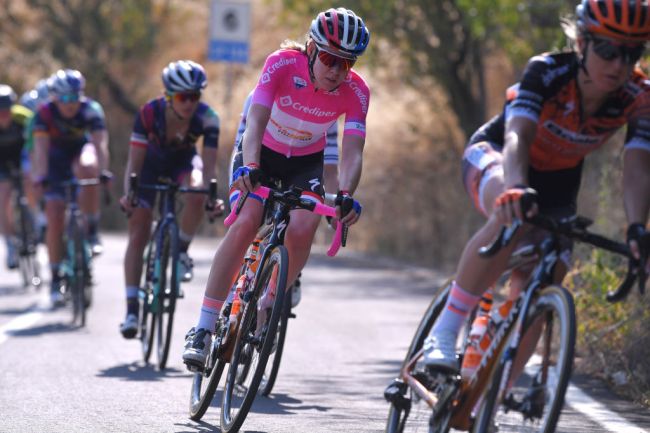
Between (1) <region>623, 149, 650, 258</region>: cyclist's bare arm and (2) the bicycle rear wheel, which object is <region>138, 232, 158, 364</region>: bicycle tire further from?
(1) <region>623, 149, 650, 258</region>: cyclist's bare arm

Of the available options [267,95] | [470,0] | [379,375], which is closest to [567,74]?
[267,95]

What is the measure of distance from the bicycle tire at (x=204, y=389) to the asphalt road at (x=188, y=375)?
70 millimetres

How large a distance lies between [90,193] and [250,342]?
6.05m

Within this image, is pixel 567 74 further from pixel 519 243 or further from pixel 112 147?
pixel 112 147

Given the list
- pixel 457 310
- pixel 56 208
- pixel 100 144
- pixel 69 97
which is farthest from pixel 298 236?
pixel 56 208

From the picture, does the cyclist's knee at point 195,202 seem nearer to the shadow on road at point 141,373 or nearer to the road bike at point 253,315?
the shadow on road at point 141,373

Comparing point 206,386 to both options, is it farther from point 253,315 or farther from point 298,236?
point 298,236

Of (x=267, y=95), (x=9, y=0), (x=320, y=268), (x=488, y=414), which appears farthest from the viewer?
(x=9, y=0)

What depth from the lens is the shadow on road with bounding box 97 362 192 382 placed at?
8.80 m

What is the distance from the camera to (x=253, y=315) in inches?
268

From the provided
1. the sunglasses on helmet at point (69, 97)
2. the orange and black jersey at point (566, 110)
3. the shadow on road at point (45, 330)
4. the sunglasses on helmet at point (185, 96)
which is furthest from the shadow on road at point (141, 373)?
the orange and black jersey at point (566, 110)

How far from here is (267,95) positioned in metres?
7.05

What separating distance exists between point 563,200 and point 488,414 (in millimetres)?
1297

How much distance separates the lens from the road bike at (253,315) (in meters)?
6.45
